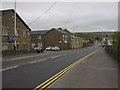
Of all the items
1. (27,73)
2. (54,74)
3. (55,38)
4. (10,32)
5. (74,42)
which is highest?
(10,32)

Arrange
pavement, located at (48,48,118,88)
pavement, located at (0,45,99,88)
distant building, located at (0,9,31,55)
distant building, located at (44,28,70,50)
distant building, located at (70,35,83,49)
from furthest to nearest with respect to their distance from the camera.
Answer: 1. distant building, located at (70,35,83,49)
2. distant building, located at (44,28,70,50)
3. distant building, located at (0,9,31,55)
4. pavement, located at (0,45,99,88)
5. pavement, located at (48,48,118,88)

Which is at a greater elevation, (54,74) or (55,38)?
(55,38)

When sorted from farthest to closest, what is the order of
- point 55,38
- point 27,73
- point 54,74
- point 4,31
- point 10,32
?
point 55,38, point 10,32, point 4,31, point 54,74, point 27,73

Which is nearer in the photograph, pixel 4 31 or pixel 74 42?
pixel 4 31

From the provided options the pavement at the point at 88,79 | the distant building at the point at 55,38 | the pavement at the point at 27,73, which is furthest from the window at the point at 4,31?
the distant building at the point at 55,38

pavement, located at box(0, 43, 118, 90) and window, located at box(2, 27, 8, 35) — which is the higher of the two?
window, located at box(2, 27, 8, 35)

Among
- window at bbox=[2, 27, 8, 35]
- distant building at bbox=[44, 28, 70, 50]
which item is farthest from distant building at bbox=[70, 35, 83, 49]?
window at bbox=[2, 27, 8, 35]

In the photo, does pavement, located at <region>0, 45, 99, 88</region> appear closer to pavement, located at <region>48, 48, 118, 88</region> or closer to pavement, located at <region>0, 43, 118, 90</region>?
pavement, located at <region>0, 43, 118, 90</region>

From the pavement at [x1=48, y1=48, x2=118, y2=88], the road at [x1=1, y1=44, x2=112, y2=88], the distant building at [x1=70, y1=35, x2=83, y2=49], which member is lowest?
the pavement at [x1=48, y1=48, x2=118, y2=88]

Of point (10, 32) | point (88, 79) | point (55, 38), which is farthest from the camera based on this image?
point (55, 38)

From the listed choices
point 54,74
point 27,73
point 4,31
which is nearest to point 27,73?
point 27,73

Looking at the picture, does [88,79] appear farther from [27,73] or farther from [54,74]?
[27,73]

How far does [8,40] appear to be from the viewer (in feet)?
95.6

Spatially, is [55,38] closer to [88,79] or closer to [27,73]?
[27,73]
